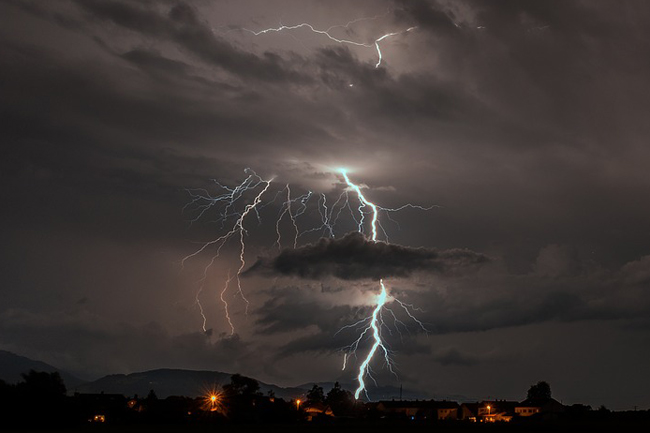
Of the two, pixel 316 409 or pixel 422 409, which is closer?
pixel 316 409

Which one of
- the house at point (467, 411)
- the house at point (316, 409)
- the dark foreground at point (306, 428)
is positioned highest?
the house at point (467, 411)

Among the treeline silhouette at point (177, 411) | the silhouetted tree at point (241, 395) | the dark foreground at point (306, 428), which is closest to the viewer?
the dark foreground at point (306, 428)

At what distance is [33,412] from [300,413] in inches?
1540

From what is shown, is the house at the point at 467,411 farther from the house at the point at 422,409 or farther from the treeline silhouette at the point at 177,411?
the treeline silhouette at the point at 177,411

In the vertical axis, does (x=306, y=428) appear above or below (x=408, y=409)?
below

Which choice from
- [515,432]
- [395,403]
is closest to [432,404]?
[395,403]

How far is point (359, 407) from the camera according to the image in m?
143

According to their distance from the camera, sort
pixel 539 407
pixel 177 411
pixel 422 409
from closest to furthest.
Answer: pixel 177 411 < pixel 539 407 < pixel 422 409

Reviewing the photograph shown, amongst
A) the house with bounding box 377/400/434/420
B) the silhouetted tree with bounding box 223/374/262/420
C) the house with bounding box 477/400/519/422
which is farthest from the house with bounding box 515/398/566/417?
the silhouetted tree with bounding box 223/374/262/420

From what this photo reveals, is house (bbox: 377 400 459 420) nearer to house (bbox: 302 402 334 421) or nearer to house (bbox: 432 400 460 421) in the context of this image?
house (bbox: 432 400 460 421)

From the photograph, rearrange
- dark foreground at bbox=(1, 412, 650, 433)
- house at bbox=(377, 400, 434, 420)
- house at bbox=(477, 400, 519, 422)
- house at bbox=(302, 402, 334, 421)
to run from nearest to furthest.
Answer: dark foreground at bbox=(1, 412, 650, 433) → house at bbox=(302, 402, 334, 421) → house at bbox=(477, 400, 519, 422) → house at bbox=(377, 400, 434, 420)

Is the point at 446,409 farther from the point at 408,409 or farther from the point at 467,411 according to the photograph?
the point at 408,409

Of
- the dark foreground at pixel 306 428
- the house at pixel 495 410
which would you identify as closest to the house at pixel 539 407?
the house at pixel 495 410

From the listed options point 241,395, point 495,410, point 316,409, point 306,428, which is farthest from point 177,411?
point 495,410
